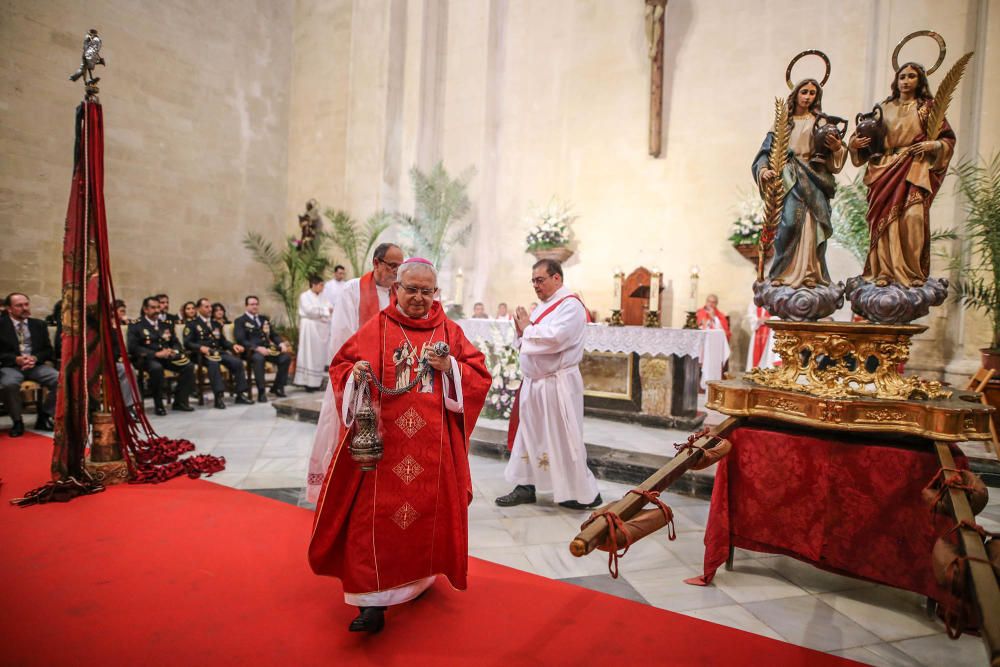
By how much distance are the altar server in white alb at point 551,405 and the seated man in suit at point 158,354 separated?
5.77 meters

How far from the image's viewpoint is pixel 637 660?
2.50 m

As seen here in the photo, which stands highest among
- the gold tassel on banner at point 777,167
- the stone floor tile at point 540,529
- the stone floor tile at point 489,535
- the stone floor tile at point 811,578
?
the gold tassel on banner at point 777,167

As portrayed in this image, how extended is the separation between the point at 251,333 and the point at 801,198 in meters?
8.71

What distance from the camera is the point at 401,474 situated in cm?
270

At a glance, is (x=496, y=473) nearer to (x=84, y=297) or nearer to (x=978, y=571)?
(x=84, y=297)

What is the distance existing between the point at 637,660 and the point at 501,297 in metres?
10.1

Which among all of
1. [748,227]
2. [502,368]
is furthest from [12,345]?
[748,227]

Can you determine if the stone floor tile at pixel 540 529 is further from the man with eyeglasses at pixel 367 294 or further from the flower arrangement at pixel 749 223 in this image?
the flower arrangement at pixel 749 223

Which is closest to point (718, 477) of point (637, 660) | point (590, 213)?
point (637, 660)

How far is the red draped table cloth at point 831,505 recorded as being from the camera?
2975mm

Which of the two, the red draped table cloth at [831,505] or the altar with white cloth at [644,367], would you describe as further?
the altar with white cloth at [644,367]

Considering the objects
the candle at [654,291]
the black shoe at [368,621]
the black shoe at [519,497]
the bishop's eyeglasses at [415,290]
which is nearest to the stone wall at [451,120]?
the candle at [654,291]

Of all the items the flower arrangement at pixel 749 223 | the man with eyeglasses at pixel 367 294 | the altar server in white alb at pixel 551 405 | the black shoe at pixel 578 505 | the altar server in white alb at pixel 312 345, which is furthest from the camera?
the altar server in white alb at pixel 312 345

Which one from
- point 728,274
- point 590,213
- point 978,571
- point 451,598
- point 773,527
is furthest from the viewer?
point 590,213
